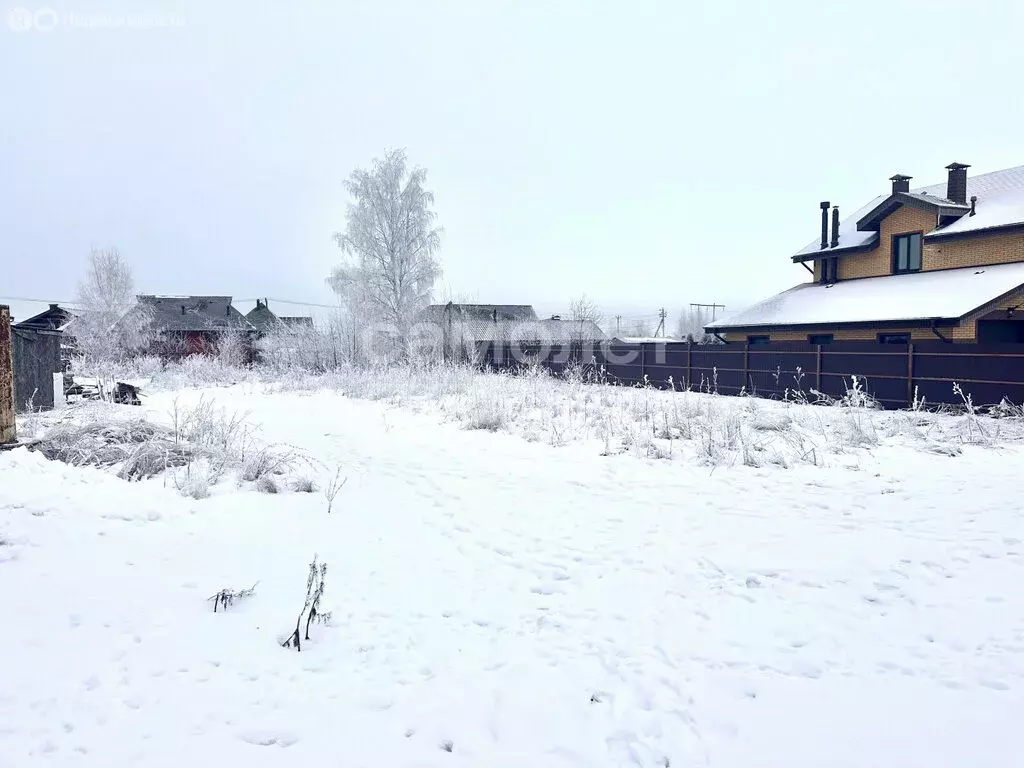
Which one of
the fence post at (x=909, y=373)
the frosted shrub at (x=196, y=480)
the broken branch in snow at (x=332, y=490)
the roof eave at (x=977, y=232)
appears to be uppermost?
the roof eave at (x=977, y=232)

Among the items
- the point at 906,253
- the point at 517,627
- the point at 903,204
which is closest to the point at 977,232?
the point at 906,253

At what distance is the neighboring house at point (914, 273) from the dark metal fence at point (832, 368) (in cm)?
331

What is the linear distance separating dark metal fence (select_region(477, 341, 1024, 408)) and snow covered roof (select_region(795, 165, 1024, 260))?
269 inches

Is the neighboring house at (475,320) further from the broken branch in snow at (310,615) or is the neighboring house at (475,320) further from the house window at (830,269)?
the broken branch in snow at (310,615)

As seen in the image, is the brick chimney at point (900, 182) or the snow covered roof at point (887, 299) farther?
the brick chimney at point (900, 182)

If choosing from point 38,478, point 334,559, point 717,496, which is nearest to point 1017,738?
point 717,496

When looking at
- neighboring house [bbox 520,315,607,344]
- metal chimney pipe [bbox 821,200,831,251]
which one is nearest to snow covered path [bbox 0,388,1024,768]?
metal chimney pipe [bbox 821,200,831,251]

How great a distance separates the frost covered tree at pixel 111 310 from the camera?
31859mm

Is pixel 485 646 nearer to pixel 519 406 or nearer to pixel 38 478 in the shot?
pixel 38 478

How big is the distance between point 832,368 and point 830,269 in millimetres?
9013

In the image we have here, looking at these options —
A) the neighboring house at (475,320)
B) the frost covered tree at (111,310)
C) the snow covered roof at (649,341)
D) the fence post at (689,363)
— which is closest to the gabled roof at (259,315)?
the frost covered tree at (111,310)

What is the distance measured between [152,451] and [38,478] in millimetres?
957

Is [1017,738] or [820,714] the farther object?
[820,714]

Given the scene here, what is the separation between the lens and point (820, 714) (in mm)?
2322
